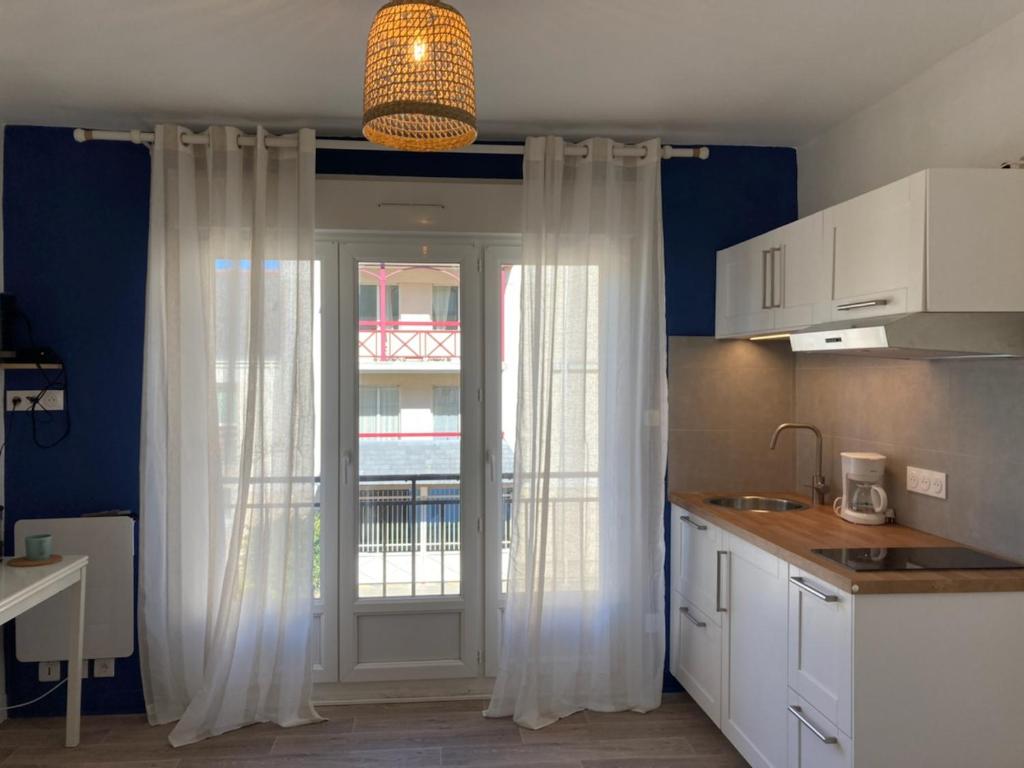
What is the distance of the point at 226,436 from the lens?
127 inches

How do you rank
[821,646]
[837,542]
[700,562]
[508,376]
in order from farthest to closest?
[508,376] → [700,562] → [837,542] → [821,646]

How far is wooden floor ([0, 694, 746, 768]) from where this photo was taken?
2.97 m

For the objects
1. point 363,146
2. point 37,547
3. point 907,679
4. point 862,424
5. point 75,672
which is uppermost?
point 363,146

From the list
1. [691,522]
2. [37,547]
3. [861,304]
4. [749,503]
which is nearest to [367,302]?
[37,547]

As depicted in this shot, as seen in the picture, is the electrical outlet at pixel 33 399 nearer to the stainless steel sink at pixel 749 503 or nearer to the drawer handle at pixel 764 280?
the stainless steel sink at pixel 749 503

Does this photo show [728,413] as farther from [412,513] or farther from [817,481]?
[412,513]

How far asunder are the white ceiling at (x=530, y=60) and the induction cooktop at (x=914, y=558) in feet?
5.32

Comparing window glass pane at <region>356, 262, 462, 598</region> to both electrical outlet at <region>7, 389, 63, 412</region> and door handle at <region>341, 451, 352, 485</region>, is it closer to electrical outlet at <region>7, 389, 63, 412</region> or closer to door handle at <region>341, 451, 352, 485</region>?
door handle at <region>341, 451, 352, 485</region>

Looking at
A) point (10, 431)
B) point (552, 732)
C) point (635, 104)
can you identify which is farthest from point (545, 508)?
point (10, 431)

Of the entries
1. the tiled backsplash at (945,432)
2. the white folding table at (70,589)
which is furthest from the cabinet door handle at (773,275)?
the white folding table at (70,589)

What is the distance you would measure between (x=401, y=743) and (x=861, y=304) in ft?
7.97

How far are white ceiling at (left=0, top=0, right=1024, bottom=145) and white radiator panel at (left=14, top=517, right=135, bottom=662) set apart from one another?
68.4 inches

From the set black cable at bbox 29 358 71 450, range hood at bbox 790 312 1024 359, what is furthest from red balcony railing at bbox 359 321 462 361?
range hood at bbox 790 312 1024 359

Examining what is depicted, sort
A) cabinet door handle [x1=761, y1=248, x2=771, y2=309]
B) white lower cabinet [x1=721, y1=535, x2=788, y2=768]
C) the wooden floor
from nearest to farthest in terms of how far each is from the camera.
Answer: white lower cabinet [x1=721, y1=535, x2=788, y2=768]
the wooden floor
cabinet door handle [x1=761, y1=248, x2=771, y2=309]
